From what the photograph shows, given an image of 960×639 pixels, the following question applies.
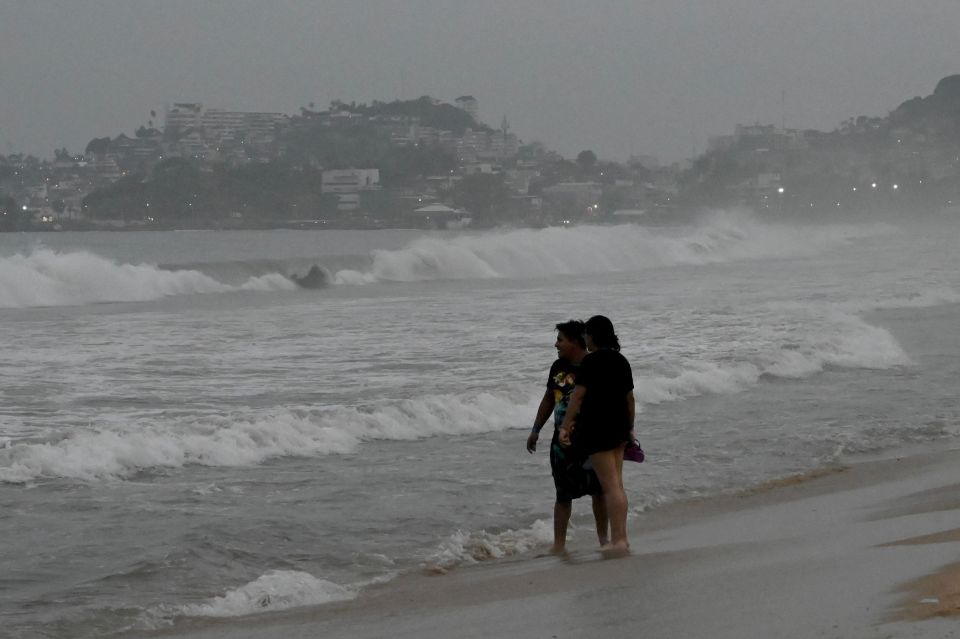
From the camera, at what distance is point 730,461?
1225 centimetres

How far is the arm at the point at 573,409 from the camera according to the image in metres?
8.02

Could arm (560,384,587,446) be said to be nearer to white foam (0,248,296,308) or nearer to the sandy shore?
the sandy shore

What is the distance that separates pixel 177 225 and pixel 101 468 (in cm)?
15843

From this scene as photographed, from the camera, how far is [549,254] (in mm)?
60281

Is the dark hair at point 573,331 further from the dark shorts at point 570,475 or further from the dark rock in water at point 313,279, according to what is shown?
the dark rock in water at point 313,279

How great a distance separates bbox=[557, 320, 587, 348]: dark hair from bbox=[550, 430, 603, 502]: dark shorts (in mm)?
545

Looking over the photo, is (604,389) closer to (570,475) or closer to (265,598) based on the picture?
(570,475)

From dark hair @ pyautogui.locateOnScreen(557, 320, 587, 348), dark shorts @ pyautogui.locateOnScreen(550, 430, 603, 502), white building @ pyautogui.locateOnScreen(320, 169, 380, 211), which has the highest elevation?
white building @ pyautogui.locateOnScreen(320, 169, 380, 211)

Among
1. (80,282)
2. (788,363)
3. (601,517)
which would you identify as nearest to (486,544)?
(601,517)

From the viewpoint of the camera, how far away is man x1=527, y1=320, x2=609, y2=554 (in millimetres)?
8266

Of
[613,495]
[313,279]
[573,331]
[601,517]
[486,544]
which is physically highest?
[573,331]

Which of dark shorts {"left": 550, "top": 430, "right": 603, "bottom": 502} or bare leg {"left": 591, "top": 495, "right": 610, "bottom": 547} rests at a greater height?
dark shorts {"left": 550, "top": 430, "right": 603, "bottom": 502}

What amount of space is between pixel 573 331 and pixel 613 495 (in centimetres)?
97

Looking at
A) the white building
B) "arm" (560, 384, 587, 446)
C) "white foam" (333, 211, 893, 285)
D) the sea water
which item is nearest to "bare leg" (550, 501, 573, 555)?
the sea water
